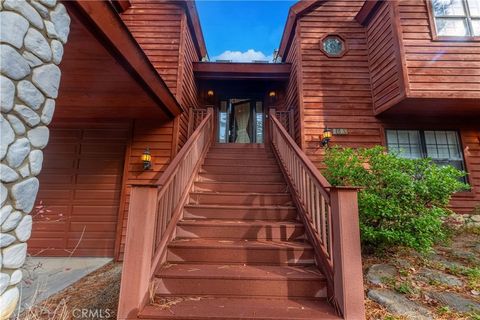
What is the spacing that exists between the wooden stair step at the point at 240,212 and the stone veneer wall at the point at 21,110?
5.88 ft

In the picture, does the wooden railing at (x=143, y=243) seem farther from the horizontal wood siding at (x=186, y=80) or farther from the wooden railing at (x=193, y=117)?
the wooden railing at (x=193, y=117)

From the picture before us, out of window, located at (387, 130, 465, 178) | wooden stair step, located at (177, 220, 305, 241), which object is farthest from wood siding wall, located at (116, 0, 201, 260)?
window, located at (387, 130, 465, 178)

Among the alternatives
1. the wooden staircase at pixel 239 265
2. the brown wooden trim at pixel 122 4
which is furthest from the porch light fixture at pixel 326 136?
the brown wooden trim at pixel 122 4

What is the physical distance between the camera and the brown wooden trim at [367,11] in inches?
198

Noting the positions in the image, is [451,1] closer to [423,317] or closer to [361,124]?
[361,124]

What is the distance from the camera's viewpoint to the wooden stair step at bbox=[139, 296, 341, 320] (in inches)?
73.0

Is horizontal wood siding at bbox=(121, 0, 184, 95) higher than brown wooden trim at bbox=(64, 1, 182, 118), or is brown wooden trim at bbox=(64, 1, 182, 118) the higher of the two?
horizontal wood siding at bbox=(121, 0, 184, 95)

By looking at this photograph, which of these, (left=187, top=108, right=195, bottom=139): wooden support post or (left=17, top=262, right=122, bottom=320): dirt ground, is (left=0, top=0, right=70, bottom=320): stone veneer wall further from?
(left=187, top=108, right=195, bottom=139): wooden support post

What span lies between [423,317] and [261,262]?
1447 mm

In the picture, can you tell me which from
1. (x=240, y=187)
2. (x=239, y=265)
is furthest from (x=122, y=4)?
(x=239, y=265)

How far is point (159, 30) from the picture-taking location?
5.21 meters

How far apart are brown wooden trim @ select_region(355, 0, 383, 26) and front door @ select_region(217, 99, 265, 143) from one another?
3476 millimetres

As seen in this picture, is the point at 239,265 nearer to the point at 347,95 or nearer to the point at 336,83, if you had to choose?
the point at 347,95

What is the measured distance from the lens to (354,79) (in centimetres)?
544
